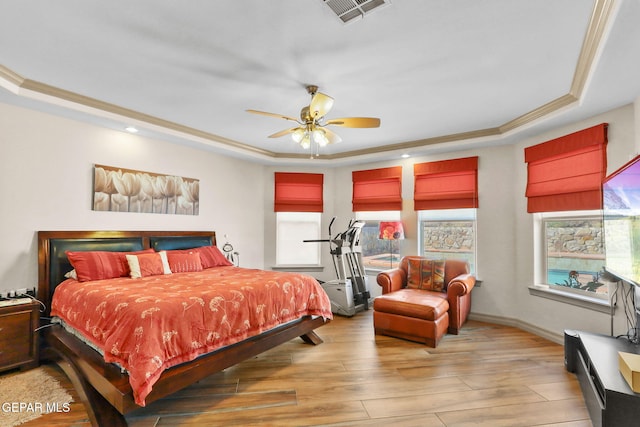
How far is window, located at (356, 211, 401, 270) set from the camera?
5.27 meters

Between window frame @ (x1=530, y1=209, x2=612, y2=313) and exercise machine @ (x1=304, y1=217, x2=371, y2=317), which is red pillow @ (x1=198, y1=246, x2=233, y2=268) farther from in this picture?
window frame @ (x1=530, y1=209, x2=612, y2=313)

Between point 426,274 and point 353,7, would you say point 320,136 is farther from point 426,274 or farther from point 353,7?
point 426,274

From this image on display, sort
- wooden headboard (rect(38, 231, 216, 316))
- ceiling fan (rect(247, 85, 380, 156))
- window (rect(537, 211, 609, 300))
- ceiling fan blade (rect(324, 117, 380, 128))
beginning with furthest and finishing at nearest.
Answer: window (rect(537, 211, 609, 300)) → wooden headboard (rect(38, 231, 216, 316)) → ceiling fan blade (rect(324, 117, 380, 128)) → ceiling fan (rect(247, 85, 380, 156))

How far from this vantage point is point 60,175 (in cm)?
338

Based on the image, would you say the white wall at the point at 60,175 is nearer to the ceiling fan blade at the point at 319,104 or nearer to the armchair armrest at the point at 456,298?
the ceiling fan blade at the point at 319,104

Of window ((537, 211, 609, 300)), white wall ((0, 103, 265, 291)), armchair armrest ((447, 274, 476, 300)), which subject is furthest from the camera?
armchair armrest ((447, 274, 476, 300))

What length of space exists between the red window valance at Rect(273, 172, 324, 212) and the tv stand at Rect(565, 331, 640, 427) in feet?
13.2

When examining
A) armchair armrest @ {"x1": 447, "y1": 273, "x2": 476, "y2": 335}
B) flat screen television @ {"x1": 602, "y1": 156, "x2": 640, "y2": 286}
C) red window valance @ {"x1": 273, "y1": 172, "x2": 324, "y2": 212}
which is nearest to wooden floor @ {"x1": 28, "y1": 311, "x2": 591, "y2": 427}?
armchair armrest @ {"x1": 447, "y1": 273, "x2": 476, "y2": 335}

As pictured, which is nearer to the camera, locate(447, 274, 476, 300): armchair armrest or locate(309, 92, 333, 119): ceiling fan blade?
locate(309, 92, 333, 119): ceiling fan blade

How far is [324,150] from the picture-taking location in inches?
205

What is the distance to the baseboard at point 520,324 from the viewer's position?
353 centimetres

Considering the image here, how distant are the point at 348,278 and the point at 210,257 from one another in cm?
213

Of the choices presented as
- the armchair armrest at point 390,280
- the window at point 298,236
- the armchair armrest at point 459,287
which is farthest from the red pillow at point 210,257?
the armchair armrest at point 459,287

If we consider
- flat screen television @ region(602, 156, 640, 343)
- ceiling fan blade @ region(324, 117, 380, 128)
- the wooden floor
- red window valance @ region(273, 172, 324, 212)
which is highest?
ceiling fan blade @ region(324, 117, 380, 128)
